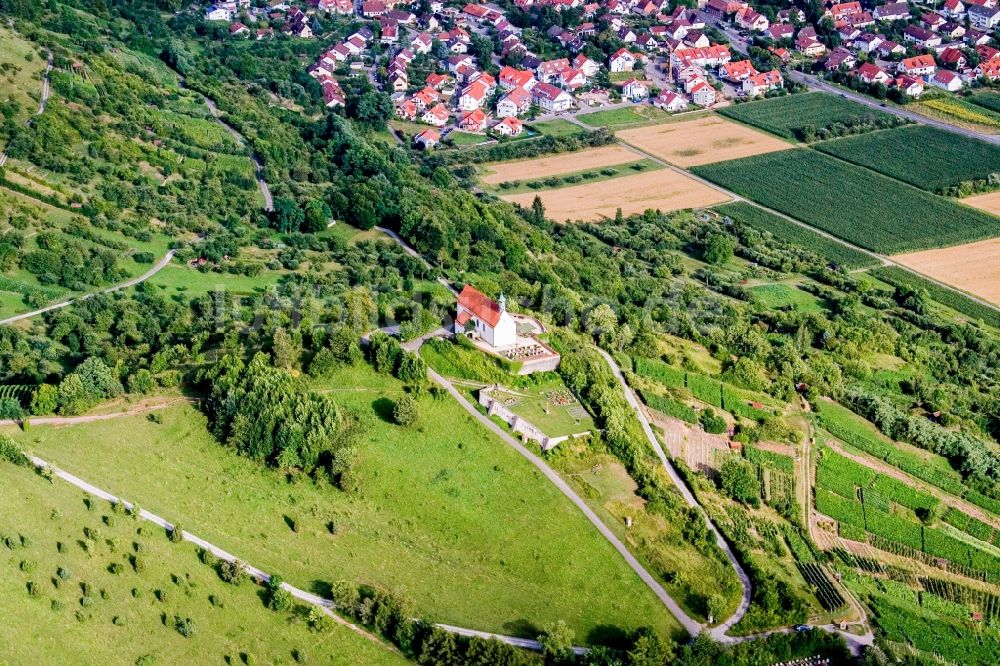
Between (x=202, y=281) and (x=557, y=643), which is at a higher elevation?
(x=202, y=281)

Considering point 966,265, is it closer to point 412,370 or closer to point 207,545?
point 412,370

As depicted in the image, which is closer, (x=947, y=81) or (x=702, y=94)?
(x=702, y=94)

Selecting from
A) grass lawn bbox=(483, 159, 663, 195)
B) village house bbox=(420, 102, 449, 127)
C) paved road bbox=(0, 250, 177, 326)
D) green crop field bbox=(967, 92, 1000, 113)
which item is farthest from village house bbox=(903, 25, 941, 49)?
paved road bbox=(0, 250, 177, 326)

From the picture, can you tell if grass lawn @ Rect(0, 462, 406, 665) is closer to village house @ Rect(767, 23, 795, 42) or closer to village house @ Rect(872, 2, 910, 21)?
village house @ Rect(767, 23, 795, 42)

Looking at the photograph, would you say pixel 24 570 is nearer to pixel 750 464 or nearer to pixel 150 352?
pixel 150 352

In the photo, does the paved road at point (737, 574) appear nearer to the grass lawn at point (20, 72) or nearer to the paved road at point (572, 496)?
Answer: the paved road at point (572, 496)

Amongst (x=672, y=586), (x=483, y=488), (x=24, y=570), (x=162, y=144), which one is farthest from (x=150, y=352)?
(x=162, y=144)

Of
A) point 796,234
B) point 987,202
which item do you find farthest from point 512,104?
point 987,202
